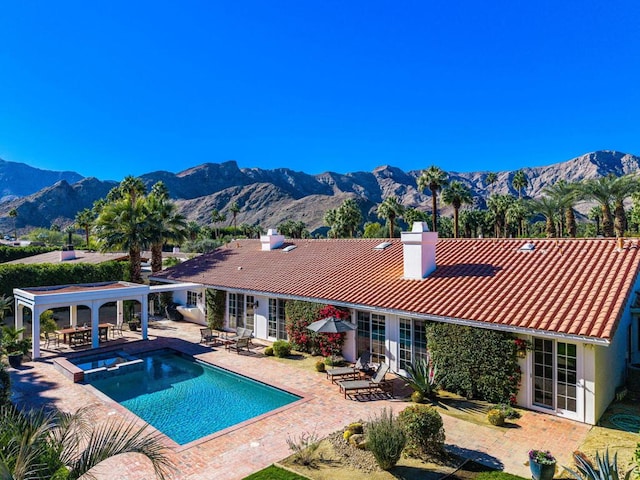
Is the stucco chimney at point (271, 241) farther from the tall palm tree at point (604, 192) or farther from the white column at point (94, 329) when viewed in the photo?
the tall palm tree at point (604, 192)

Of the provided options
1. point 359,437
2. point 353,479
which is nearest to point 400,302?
point 359,437

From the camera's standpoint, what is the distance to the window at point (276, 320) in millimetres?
20672

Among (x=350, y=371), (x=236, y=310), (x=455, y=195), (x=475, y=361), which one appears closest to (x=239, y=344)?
Answer: (x=236, y=310)

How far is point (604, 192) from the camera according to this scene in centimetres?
3769

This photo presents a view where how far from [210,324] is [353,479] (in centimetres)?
1748

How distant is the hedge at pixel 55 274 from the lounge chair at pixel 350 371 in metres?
21.7

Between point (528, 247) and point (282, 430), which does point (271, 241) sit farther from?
point (282, 430)

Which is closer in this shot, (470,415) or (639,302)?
(470,415)

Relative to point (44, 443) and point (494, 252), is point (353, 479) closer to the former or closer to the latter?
point (44, 443)

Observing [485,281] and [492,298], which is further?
[485,281]

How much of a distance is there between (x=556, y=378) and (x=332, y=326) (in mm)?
7429

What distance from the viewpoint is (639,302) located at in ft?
47.8

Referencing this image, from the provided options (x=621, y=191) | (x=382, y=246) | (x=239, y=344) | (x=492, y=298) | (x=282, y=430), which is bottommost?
(x=239, y=344)

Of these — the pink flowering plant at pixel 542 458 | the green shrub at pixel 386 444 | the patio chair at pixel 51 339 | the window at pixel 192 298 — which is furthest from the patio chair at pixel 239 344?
the pink flowering plant at pixel 542 458
